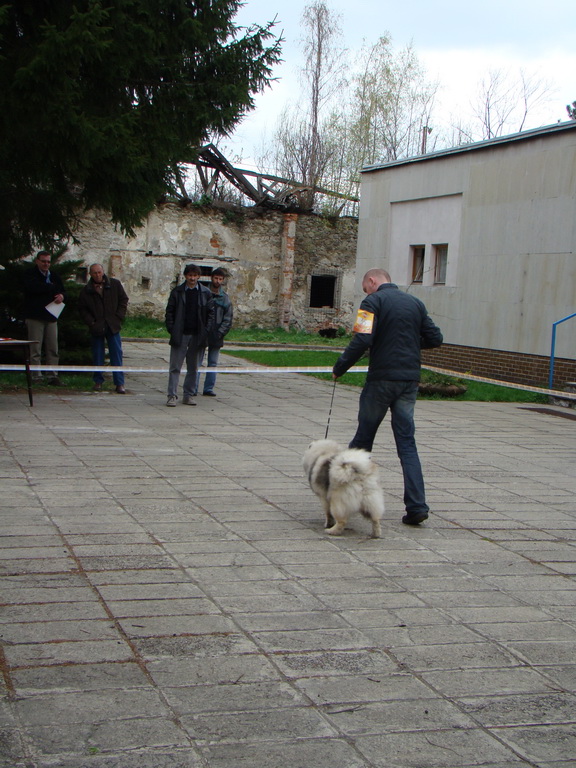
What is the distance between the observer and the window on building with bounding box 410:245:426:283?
21188 mm

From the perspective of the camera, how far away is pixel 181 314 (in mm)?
12453

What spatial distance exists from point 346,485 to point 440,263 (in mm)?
15393

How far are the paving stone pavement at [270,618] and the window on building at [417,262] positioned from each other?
12.5 m

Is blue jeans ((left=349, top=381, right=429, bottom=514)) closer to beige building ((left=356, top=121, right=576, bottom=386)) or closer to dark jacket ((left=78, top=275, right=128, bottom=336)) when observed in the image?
dark jacket ((left=78, top=275, right=128, bottom=336))

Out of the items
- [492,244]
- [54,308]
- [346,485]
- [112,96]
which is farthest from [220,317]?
[492,244]

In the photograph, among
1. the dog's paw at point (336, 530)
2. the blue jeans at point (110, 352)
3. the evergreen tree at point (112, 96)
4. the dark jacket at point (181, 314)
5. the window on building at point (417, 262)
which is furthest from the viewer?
the window on building at point (417, 262)

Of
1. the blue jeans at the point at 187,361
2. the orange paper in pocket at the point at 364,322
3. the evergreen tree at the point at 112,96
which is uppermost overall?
the evergreen tree at the point at 112,96

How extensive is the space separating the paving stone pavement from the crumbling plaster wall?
73.4 ft

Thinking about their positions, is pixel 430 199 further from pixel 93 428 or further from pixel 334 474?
pixel 334 474

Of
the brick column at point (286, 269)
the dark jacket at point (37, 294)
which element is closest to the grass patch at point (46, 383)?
the dark jacket at point (37, 294)

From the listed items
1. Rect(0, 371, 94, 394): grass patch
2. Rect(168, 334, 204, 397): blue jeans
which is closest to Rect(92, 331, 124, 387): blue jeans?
Rect(0, 371, 94, 394): grass patch

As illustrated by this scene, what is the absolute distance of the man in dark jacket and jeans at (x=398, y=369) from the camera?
660 centimetres

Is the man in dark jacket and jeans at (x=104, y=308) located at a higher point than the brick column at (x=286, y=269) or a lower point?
lower

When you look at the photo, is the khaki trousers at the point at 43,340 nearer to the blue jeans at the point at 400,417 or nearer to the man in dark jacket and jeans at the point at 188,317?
the man in dark jacket and jeans at the point at 188,317
